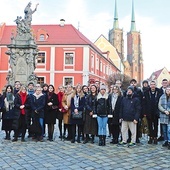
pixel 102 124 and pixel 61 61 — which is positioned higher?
pixel 61 61

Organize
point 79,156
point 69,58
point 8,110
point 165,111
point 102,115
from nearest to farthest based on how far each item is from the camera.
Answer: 1. point 79,156
2. point 165,111
3. point 102,115
4. point 8,110
5. point 69,58

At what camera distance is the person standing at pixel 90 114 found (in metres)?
8.20

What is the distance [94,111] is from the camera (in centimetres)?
817

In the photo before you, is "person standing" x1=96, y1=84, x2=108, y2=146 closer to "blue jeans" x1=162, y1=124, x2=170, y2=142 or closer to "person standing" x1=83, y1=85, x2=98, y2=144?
"person standing" x1=83, y1=85, x2=98, y2=144

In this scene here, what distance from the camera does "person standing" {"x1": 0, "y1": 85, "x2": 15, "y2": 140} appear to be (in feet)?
28.4

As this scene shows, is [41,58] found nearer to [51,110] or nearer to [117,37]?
[51,110]

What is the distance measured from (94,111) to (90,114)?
0.51 feet

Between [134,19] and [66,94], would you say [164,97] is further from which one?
[134,19]

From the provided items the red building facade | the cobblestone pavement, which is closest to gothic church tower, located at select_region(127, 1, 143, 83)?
the red building facade

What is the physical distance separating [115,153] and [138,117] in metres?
1.53

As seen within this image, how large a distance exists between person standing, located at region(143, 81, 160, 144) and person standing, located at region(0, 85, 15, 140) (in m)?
4.08

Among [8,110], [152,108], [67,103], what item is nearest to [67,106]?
[67,103]

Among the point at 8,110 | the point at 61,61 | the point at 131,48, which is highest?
the point at 131,48

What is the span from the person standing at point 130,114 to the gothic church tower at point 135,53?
81.4 m
